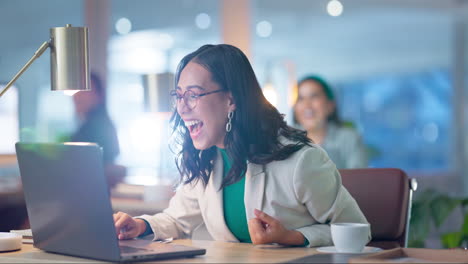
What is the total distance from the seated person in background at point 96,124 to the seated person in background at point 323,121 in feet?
4.05

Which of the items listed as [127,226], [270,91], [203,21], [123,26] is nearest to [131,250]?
[127,226]

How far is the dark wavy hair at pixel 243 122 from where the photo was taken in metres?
2.11

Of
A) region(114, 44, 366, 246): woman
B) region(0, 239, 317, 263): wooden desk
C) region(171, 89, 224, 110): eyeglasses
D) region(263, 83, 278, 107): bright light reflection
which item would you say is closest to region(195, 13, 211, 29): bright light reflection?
region(263, 83, 278, 107): bright light reflection

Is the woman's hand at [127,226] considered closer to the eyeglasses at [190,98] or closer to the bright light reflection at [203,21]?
the eyeglasses at [190,98]

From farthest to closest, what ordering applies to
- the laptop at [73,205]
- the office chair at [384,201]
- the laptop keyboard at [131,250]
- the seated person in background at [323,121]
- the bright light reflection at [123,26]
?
the bright light reflection at [123,26]
the seated person in background at [323,121]
the office chair at [384,201]
the laptop keyboard at [131,250]
the laptop at [73,205]

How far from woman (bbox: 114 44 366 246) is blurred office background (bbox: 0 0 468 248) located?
4.72m

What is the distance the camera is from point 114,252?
1566 mm

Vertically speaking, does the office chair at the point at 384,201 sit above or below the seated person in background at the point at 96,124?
below

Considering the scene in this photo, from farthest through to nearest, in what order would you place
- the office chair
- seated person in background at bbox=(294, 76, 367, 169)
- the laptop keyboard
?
seated person in background at bbox=(294, 76, 367, 169), the office chair, the laptop keyboard

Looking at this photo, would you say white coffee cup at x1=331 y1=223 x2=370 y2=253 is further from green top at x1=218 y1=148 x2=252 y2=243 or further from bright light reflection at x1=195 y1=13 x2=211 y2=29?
bright light reflection at x1=195 y1=13 x2=211 y2=29

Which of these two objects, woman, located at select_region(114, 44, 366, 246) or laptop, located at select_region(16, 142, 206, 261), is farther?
woman, located at select_region(114, 44, 366, 246)

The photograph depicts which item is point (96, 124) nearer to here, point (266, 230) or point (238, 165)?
point (238, 165)

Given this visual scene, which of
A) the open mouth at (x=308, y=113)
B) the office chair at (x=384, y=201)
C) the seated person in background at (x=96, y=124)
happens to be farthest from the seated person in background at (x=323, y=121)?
the office chair at (x=384, y=201)

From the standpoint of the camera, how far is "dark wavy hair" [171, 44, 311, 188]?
2111 millimetres
